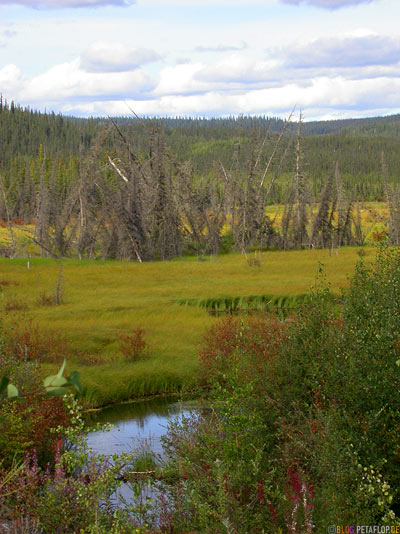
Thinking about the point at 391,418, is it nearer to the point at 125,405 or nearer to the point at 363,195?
the point at 125,405

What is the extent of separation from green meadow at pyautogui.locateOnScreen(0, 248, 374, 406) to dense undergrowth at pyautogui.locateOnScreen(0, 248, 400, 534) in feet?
20.5

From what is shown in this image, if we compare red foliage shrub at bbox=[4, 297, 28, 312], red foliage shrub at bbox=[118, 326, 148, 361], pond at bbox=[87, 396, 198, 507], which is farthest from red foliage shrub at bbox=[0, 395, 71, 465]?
red foliage shrub at bbox=[4, 297, 28, 312]

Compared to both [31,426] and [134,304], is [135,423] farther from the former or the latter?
[134,304]

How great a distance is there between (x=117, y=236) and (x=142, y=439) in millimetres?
40201

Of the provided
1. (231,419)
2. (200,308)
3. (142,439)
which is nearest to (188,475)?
(231,419)

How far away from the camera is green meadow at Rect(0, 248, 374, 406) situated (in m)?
20.8

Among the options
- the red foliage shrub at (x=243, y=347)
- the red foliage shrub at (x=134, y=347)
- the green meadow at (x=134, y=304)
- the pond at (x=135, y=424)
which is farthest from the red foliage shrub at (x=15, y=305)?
the pond at (x=135, y=424)

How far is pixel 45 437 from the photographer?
13789 millimetres

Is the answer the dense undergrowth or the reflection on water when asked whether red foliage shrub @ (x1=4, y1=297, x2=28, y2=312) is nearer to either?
the reflection on water

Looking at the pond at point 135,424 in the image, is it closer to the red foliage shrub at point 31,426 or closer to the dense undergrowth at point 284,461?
the red foliage shrub at point 31,426

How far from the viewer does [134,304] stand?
31547 mm

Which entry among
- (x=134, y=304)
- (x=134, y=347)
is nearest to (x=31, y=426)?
(x=134, y=347)

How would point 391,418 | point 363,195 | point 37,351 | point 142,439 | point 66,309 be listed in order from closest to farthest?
1. point 391,418
2. point 142,439
3. point 37,351
4. point 66,309
5. point 363,195

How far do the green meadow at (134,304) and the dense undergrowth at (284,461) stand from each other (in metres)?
6.26
